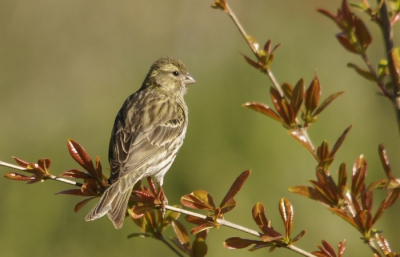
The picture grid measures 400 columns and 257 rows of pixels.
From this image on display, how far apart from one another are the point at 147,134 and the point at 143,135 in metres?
0.05

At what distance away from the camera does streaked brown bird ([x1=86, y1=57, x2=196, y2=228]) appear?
12.1 ft

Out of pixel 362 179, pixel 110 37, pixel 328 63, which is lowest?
pixel 362 179

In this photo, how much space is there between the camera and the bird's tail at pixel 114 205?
11.7ft

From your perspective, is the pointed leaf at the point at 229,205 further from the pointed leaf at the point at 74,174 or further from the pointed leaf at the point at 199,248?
the pointed leaf at the point at 74,174

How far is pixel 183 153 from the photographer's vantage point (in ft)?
22.4

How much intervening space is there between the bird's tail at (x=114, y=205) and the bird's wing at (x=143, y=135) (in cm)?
29

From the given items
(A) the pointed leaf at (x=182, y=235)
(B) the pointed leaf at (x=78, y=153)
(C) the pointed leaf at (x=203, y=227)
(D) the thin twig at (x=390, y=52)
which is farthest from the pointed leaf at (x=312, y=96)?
(B) the pointed leaf at (x=78, y=153)

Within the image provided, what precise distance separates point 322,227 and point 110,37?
862 cm

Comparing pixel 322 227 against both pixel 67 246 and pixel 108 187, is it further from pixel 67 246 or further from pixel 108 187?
pixel 108 187

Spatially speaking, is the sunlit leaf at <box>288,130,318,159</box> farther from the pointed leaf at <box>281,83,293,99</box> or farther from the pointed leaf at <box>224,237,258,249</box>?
the pointed leaf at <box>224,237,258,249</box>

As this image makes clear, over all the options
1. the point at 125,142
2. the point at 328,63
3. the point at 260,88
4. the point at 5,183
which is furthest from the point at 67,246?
→ the point at 328,63

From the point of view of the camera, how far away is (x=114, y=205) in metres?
3.59

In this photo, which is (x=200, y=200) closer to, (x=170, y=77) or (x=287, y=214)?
(x=287, y=214)

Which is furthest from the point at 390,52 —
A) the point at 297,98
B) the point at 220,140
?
the point at 220,140
